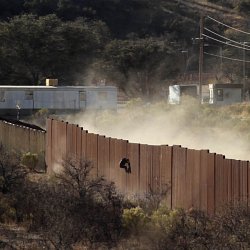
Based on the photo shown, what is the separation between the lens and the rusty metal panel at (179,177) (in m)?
17.1

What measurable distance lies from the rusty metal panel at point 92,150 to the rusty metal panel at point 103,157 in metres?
0.24

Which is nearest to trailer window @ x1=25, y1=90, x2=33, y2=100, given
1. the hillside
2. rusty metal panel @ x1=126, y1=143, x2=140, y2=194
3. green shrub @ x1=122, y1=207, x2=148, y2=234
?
the hillside

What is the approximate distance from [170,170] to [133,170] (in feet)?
7.05

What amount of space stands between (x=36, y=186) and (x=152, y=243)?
595 centimetres

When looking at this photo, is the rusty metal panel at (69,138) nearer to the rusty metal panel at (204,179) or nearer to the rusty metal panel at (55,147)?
the rusty metal panel at (55,147)

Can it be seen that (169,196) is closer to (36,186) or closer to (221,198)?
(221,198)

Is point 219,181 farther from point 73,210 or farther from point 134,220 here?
point 73,210

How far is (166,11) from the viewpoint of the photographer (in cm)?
11981

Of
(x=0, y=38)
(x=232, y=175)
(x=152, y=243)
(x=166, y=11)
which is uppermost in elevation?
(x=166, y=11)

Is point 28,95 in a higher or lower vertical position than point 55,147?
higher

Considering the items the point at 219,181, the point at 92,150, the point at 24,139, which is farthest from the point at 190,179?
the point at 24,139

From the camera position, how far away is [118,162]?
20.5 meters

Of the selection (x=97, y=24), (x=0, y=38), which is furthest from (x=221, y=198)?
(x=97, y=24)

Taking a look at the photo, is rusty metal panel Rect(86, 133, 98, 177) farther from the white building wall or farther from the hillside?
the hillside
